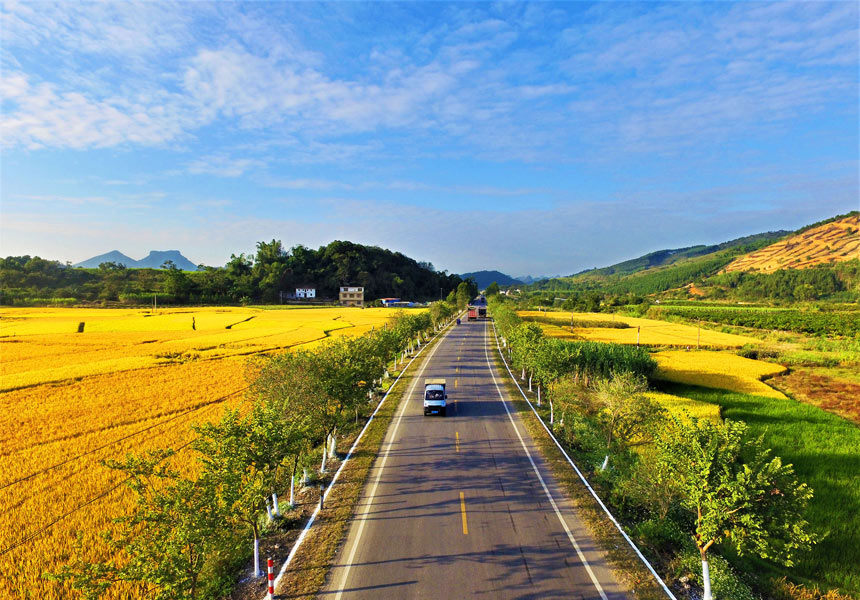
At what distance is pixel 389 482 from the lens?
18234mm

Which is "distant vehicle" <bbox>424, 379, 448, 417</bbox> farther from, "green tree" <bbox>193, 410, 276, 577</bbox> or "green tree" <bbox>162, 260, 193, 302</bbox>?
"green tree" <bbox>162, 260, 193, 302</bbox>

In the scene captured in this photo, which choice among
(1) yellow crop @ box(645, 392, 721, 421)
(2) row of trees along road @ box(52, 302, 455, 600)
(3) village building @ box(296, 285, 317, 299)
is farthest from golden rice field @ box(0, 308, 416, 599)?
(3) village building @ box(296, 285, 317, 299)

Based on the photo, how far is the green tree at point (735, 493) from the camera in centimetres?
1054

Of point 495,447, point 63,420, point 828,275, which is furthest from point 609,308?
point 63,420

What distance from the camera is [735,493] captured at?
10586 mm

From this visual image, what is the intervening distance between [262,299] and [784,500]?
15521 cm

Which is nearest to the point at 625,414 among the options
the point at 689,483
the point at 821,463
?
the point at 689,483

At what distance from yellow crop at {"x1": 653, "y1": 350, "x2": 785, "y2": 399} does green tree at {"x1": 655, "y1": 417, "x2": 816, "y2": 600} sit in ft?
113

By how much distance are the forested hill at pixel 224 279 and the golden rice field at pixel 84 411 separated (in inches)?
2010

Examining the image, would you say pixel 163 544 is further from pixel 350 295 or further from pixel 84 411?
pixel 350 295

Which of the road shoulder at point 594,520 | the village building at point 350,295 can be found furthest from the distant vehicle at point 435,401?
the village building at point 350,295

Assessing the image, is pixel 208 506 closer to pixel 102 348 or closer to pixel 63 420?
pixel 63 420

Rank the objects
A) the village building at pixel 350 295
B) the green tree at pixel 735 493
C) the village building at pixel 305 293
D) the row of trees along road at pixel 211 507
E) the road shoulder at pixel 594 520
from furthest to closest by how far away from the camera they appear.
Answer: the village building at pixel 350 295, the village building at pixel 305 293, the road shoulder at pixel 594 520, the green tree at pixel 735 493, the row of trees along road at pixel 211 507

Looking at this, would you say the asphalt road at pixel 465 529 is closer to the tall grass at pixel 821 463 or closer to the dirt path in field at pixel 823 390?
the tall grass at pixel 821 463
